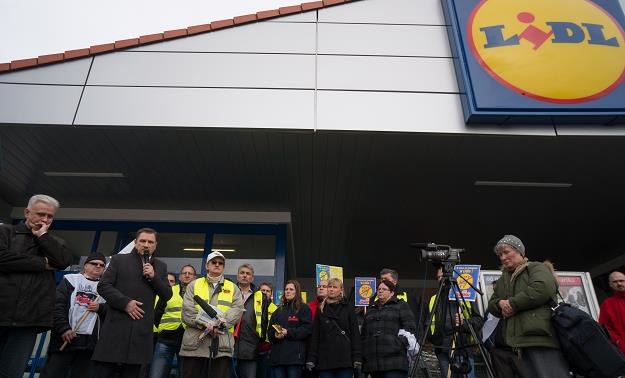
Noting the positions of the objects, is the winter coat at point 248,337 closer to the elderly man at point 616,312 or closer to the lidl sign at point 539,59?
the lidl sign at point 539,59

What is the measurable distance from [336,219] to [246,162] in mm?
3227

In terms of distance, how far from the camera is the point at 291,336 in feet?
15.1

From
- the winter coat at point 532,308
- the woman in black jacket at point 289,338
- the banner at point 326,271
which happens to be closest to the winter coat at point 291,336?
the woman in black jacket at point 289,338

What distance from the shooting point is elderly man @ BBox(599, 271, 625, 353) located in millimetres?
→ 4875

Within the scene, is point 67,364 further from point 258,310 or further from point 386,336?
point 386,336

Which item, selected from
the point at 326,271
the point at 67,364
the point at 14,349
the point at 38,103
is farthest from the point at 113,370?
the point at 38,103

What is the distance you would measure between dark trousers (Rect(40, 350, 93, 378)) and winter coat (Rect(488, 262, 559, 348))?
12.7ft

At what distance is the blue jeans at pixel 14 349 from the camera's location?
9.32 ft

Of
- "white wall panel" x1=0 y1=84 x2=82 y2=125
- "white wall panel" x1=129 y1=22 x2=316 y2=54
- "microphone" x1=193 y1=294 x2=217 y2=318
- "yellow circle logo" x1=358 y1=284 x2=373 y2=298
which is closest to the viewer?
"microphone" x1=193 y1=294 x2=217 y2=318

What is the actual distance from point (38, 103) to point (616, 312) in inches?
322

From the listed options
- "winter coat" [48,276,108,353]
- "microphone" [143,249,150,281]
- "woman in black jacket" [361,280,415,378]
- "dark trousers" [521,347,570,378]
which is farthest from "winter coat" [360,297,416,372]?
"winter coat" [48,276,108,353]

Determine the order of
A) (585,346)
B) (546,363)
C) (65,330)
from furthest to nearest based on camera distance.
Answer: (65,330)
(546,363)
(585,346)

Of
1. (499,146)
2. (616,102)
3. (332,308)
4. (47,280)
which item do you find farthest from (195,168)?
(616,102)

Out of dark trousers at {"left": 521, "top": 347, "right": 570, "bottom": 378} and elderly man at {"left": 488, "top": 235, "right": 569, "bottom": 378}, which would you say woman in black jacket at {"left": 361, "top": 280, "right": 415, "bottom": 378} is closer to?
elderly man at {"left": 488, "top": 235, "right": 569, "bottom": 378}
